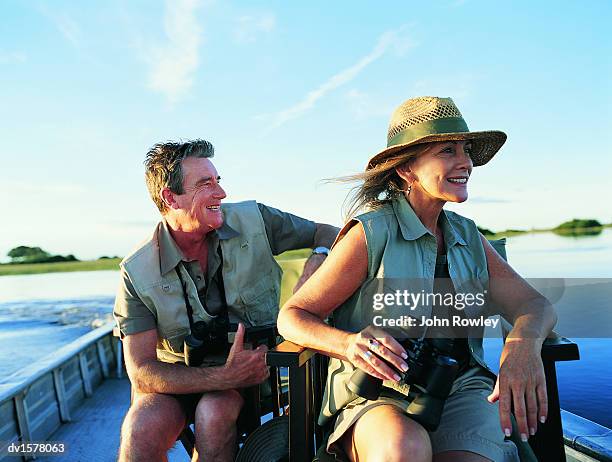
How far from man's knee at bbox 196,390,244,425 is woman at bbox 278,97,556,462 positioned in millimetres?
391

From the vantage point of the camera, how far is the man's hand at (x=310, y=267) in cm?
222

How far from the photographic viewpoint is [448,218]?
2064 mm

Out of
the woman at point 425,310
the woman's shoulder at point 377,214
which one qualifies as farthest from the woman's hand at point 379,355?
the woman's shoulder at point 377,214

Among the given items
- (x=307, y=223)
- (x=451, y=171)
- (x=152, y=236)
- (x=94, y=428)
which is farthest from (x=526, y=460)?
(x=94, y=428)

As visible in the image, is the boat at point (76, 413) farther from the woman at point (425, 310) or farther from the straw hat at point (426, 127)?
the straw hat at point (426, 127)

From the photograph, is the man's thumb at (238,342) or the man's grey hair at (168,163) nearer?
the man's thumb at (238,342)

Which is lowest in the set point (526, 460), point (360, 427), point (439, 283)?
point (526, 460)

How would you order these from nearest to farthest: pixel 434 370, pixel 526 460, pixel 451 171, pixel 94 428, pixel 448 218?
pixel 434 370
pixel 526 460
pixel 451 171
pixel 448 218
pixel 94 428

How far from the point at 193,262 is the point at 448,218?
101 cm

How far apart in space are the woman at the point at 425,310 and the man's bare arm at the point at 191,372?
1.17 ft

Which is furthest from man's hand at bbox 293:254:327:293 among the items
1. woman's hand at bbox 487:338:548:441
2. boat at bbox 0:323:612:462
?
boat at bbox 0:323:612:462

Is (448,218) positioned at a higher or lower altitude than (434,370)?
higher

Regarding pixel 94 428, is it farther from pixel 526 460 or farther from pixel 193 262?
pixel 526 460

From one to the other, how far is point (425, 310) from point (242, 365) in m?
0.68
